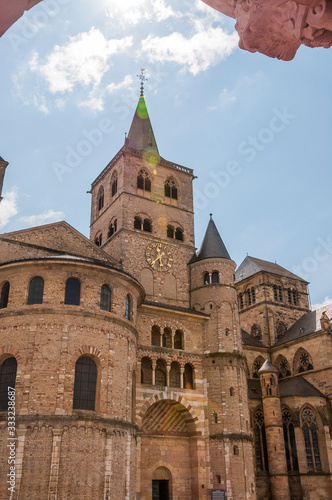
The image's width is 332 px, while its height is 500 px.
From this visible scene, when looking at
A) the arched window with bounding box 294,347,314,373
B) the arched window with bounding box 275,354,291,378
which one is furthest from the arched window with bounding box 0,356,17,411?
the arched window with bounding box 275,354,291,378

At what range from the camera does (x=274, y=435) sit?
1442 inches

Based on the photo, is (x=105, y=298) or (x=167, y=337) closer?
(x=105, y=298)

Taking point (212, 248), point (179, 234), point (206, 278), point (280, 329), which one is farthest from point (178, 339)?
point (280, 329)

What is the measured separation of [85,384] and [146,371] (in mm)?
7040

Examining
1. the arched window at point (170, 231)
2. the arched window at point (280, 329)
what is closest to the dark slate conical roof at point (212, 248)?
the arched window at point (170, 231)

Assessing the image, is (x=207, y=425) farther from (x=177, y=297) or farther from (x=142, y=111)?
(x=142, y=111)

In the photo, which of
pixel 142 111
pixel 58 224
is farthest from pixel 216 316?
pixel 142 111

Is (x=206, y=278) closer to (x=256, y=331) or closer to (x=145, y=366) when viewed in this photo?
(x=145, y=366)

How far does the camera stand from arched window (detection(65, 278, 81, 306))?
24.5 meters

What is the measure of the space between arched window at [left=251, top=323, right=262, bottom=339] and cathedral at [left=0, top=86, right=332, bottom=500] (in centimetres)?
148

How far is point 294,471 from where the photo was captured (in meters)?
36.5

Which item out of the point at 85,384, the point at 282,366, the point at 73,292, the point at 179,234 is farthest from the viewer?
the point at 282,366

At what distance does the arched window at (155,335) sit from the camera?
30.7 metres

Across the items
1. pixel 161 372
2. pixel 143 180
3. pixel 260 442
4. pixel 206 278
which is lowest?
pixel 260 442
